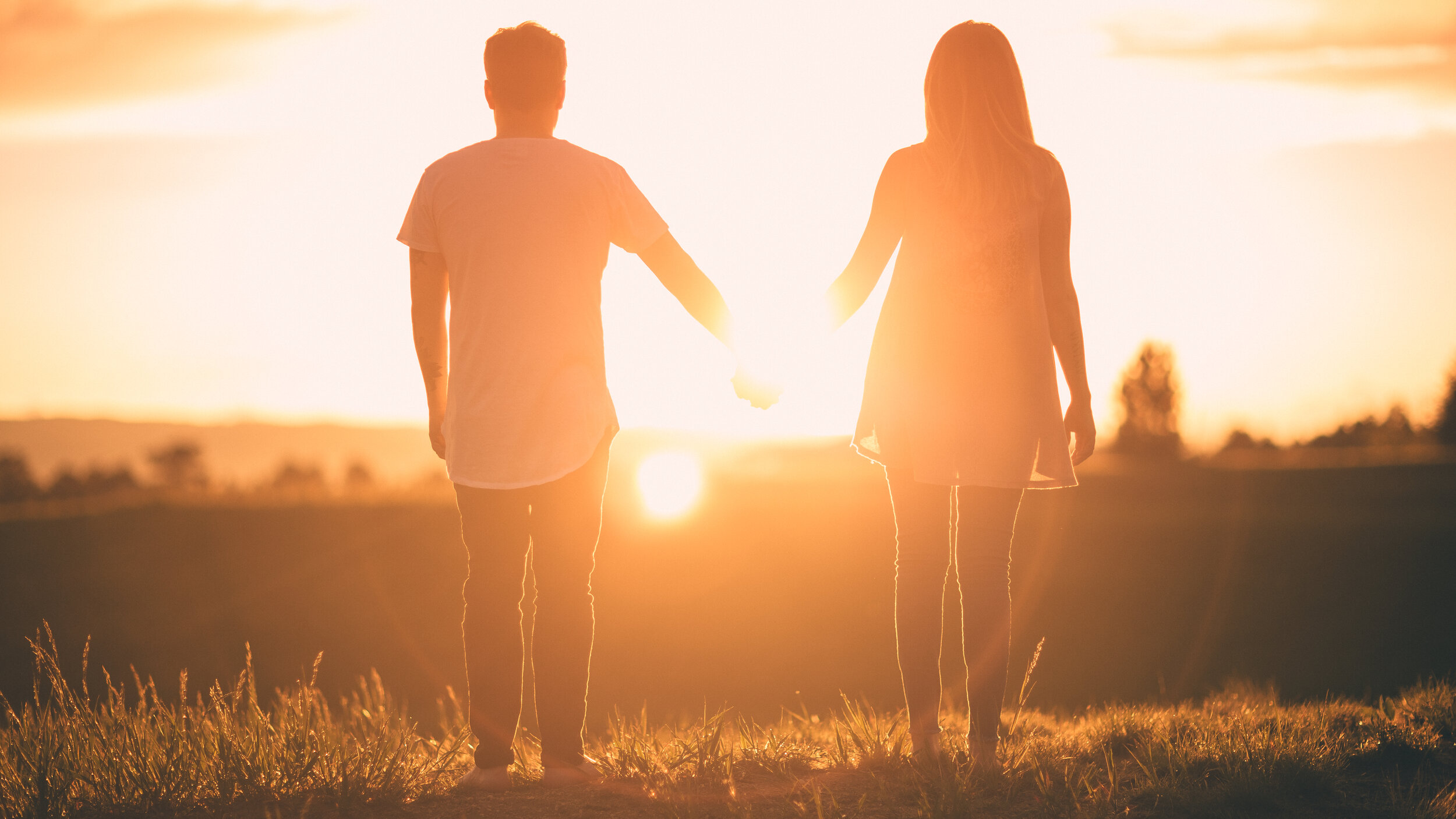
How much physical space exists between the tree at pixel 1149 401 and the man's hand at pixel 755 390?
7806 centimetres

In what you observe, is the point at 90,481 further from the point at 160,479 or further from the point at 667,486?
the point at 667,486

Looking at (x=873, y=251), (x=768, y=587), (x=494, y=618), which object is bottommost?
(x=768, y=587)

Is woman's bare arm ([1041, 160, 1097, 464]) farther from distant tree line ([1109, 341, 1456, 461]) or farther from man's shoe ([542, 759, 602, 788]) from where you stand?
distant tree line ([1109, 341, 1456, 461])

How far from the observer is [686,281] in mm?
3150

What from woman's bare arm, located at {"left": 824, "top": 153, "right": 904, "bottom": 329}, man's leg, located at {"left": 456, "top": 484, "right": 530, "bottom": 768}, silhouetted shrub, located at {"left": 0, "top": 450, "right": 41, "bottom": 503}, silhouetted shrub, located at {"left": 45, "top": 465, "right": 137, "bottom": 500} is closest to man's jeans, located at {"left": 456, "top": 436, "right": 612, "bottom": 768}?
man's leg, located at {"left": 456, "top": 484, "right": 530, "bottom": 768}

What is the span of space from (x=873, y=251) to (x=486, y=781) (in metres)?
1.96

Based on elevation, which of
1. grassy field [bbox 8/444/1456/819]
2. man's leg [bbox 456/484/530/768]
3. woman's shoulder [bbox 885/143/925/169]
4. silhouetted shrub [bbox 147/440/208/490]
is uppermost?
woman's shoulder [bbox 885/143/925/169]

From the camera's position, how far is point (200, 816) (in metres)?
2.68

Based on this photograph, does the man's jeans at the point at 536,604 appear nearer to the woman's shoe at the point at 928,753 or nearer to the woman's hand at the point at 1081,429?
the woman's shoe at the point at 928,753

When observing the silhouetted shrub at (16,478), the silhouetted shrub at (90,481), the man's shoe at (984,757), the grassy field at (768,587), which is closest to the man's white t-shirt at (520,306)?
the man's shoe at (984,757)

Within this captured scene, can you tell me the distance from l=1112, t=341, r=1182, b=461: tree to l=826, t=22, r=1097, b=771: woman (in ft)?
257

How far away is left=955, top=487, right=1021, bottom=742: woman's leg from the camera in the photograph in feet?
9.86

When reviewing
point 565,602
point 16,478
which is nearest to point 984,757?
point 565,602

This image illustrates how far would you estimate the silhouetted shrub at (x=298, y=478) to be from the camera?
165 feet
